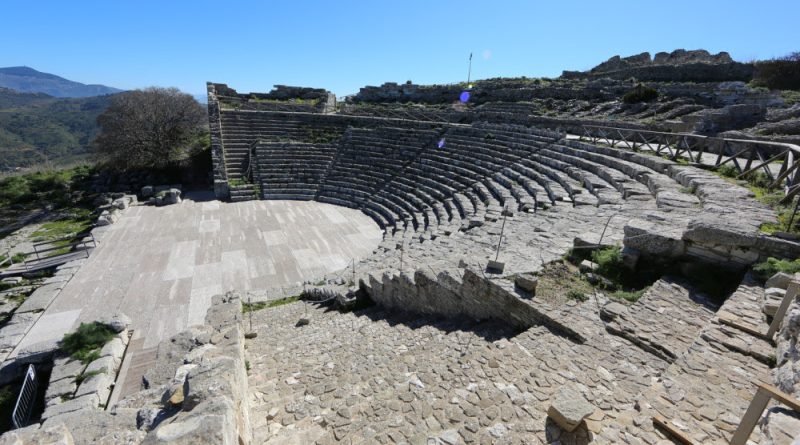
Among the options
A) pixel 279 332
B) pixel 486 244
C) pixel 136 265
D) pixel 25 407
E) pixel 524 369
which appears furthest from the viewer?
pixel 136 265

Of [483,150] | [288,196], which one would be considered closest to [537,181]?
[483,150]

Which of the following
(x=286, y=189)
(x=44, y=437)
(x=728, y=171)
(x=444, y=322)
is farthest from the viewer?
(x=286, y=189)

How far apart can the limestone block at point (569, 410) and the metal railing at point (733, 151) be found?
19.6 ft

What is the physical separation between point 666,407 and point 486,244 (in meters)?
5.17

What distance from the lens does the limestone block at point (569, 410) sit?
302 cm

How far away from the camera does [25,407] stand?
6211mm

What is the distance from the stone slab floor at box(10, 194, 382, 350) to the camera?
8.78m

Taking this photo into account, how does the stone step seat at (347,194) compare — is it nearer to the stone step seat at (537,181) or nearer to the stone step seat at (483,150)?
the stone step seat at (483,150)

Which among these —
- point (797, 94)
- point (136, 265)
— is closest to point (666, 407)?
point (136, 265)

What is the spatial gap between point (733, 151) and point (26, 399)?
64.0ft

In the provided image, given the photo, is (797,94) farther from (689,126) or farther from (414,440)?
(414,440)

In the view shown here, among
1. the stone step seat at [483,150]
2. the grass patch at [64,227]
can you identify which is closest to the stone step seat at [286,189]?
the grass patch at [64,227]

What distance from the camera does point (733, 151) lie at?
37.8 ft

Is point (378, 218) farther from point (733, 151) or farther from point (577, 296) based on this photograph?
point (733, 151)
